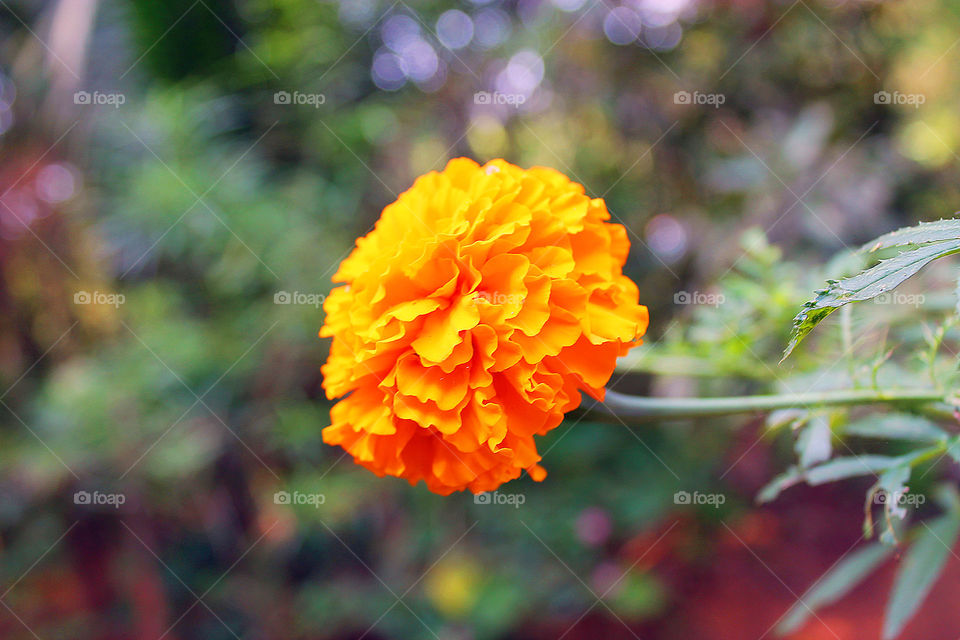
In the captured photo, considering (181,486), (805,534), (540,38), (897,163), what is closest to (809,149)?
(897,163)

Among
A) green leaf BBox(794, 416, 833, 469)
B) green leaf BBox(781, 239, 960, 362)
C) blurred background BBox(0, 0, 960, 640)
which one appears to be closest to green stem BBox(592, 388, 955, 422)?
green leaf BBox(794, 416, 833, 469)

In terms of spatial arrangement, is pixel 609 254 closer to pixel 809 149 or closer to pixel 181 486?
pixel 809 149

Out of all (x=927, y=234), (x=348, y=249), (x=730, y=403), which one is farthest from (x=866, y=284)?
(x=348, y=249)

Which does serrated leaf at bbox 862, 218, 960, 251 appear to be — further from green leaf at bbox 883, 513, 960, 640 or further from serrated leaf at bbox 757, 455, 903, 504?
green leaf at bbox 883, 513, 960, 640

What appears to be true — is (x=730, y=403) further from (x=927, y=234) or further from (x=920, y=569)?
(x=920, y=569)

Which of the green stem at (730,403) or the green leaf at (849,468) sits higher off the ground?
the green stem at (730,403)

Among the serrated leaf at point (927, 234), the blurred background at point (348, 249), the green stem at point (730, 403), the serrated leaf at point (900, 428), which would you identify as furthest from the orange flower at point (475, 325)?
the blurred background at point (348, 249)

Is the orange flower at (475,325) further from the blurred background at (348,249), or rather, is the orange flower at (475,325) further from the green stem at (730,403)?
the blurred background at (348,249)
